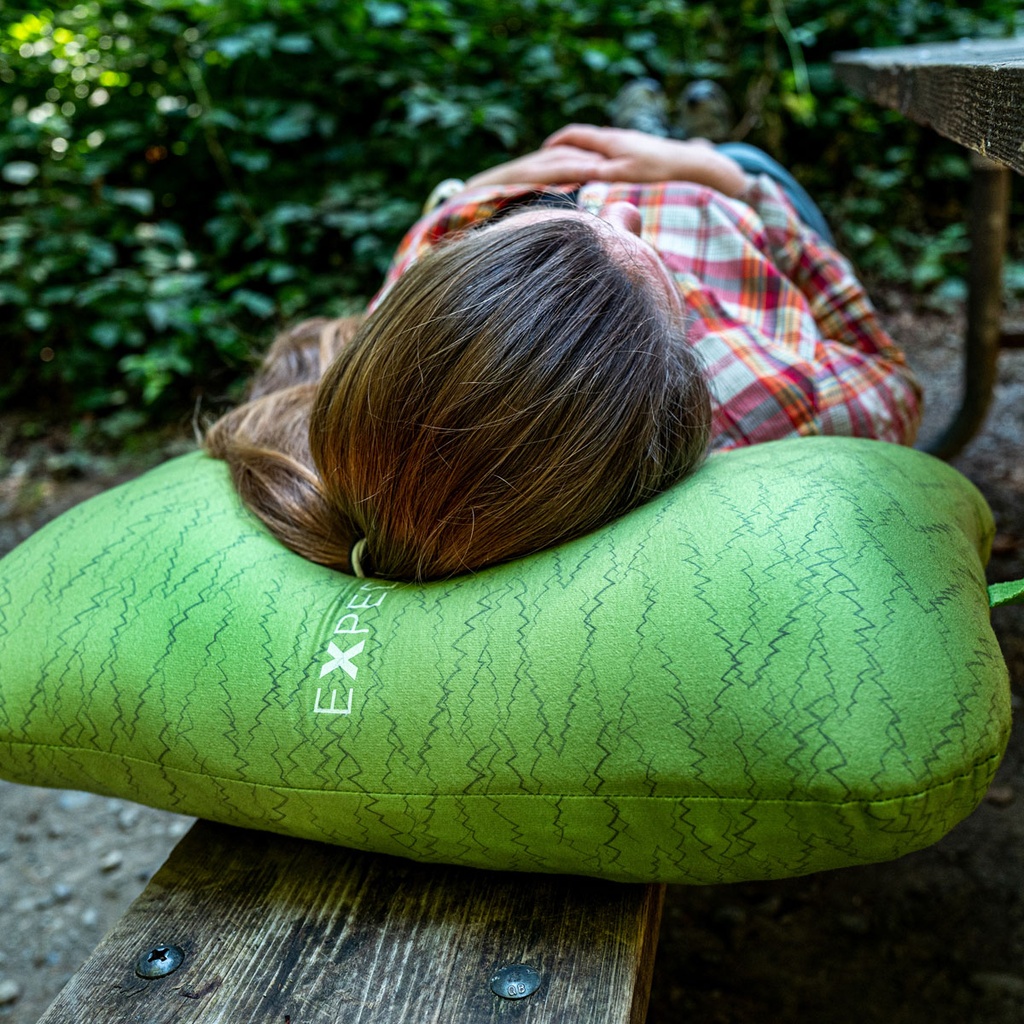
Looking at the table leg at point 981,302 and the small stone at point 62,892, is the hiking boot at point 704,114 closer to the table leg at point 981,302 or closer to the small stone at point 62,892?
the table leg at point 981,302

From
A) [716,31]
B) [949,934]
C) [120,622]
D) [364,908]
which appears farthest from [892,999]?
[716,31]

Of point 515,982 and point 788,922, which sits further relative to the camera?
point 788,922

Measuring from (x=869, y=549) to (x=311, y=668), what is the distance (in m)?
0.48

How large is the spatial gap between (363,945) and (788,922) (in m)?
0.81

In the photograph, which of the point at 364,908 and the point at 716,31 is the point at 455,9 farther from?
the point at 364,908

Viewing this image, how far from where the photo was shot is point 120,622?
0.88m

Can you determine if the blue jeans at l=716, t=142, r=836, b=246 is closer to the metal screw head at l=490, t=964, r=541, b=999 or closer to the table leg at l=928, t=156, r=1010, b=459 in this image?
the table leg at l=928, t=156, r=1010, b=459

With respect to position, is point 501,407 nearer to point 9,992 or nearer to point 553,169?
point 553,169

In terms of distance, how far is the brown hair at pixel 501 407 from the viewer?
855 millimetres

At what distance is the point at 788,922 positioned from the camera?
53.7 inches

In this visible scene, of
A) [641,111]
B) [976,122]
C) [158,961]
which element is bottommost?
[158,961]

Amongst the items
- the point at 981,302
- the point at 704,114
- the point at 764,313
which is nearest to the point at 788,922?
the point at 764,313

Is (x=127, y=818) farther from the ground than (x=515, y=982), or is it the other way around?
(x=515, y=982)

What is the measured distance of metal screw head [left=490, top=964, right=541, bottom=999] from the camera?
73 cm
